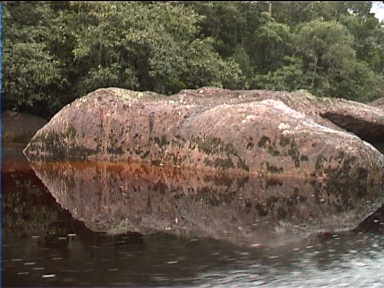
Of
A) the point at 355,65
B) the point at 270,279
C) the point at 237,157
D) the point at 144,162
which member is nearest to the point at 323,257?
the point at 270,279

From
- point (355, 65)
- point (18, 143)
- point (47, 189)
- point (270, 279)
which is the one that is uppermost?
point (355, 65)

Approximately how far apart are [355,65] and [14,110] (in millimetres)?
16972

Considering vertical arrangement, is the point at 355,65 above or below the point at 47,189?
above

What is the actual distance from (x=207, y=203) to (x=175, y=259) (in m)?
4.70

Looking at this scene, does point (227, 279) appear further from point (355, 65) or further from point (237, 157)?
point (355, 65)

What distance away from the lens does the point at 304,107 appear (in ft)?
69.0

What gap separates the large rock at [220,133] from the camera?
16297mm

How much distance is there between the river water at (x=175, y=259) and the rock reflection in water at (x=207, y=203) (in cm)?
53

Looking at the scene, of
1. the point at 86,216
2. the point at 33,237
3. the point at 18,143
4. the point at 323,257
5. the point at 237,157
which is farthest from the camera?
the point at 18,143

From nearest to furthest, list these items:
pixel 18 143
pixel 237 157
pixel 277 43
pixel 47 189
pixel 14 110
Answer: pixel 47 189 < pixel 237 157 < pixel 18 143 < pixel 14 110 < pixel 277 43

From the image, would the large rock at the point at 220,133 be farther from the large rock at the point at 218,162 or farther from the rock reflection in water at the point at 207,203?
the rock reflection in water at the point at 207,203

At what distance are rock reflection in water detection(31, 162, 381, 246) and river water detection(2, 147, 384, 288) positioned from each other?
0.53 m

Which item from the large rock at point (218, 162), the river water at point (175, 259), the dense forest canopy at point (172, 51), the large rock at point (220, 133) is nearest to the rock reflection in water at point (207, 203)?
the large rock at point (218, 162)

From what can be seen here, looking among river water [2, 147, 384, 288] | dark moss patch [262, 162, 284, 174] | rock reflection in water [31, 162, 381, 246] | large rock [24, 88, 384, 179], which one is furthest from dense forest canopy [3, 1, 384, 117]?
river water [2, 147, 384, 288]
